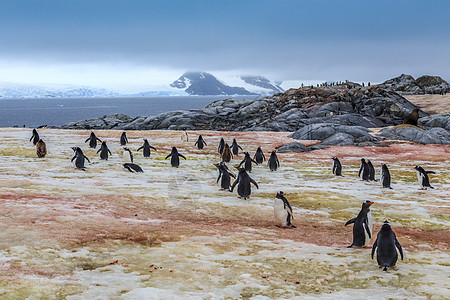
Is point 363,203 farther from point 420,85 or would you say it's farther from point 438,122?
point 420,85

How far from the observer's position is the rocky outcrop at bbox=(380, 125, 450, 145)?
45.4m

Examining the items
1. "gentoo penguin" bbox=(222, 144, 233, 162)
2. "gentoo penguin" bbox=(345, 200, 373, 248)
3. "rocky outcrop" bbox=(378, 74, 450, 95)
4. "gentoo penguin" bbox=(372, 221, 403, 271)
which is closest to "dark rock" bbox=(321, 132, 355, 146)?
"gentoo penguin" bbox=(222, 144, 233, 162)

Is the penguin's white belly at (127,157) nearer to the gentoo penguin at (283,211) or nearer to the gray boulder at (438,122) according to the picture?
the gentoo penguin at (283,211)

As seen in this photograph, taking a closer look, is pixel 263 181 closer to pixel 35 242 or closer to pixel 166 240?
pixel 166 240

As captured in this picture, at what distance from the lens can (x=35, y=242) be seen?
888 cm

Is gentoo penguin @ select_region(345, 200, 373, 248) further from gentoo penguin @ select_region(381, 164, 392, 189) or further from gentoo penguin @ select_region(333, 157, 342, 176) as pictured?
gentoo penguin @ select_region(333, 157, 342, 176)

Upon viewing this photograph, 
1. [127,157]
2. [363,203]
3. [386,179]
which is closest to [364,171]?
[386,179]

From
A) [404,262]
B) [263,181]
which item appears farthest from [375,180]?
[404,262]

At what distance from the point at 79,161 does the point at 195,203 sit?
1002 centimetres

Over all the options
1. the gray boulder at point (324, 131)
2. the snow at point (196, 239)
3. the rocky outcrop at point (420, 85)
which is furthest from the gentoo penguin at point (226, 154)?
the rocky outcrop at point (420, 85)

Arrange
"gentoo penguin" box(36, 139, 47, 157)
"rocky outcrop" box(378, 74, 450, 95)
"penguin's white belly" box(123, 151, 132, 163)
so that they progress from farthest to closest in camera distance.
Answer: "rocky outcrop" box(378, 74, 450, 95) → "penguin's white belly" box(123, 151, 132, 163) → "gentoo penguin" box(36, 139, 47, 157)

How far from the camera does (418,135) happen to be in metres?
47.3

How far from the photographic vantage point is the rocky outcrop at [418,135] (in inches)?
1788

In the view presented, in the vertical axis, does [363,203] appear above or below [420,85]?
below
